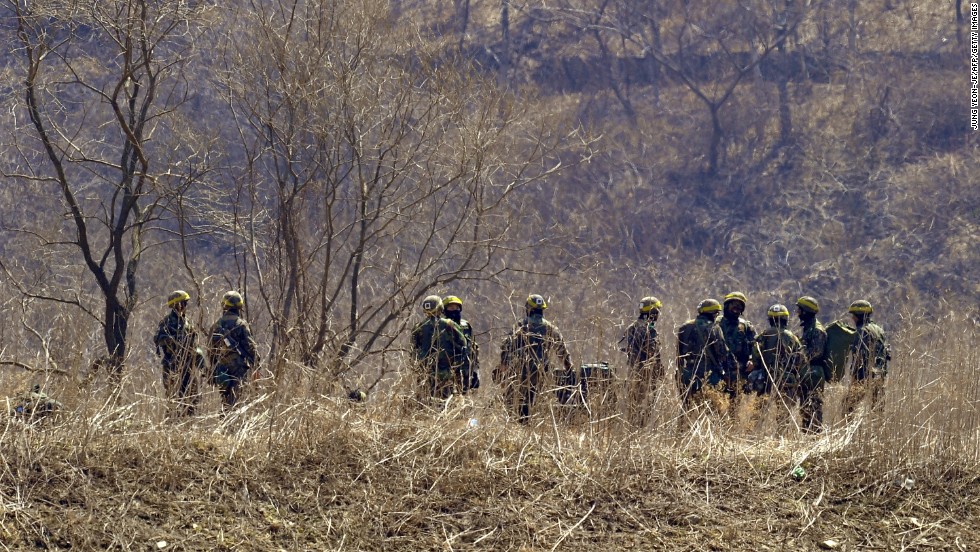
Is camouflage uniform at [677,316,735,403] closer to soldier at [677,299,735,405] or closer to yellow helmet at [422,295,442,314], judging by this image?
soldier at [677,299,735,405]

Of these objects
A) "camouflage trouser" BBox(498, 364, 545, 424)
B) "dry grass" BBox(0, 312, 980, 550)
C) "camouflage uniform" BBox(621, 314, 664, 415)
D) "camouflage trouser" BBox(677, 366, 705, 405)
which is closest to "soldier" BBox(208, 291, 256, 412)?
"dry grass" BBox(0, 312, 980, 550)

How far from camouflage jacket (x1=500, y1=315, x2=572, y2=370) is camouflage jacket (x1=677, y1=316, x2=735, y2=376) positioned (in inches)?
42.7

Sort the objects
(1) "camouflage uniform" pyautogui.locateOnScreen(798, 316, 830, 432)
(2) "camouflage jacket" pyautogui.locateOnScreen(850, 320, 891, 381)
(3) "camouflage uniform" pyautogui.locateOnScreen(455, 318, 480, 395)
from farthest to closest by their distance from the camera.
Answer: (1) "camouflage uniform" pyautogui.locateOnScreen(798, 316, 830, 432)
(2) "camouflage jacket" pyautogui.locateOnScreen(850, 320, 891, 381)
(3) "camouflage uniform" pyautogui.locateOnScreen(455, 318, 480, 395)

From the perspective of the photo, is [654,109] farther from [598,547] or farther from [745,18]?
[598,547]

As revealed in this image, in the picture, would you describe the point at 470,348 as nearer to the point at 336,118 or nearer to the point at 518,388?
the point at 518,388

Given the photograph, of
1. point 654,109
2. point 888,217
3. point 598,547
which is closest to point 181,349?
point 598,547

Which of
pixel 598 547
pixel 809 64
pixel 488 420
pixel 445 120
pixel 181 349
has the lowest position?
pixel 598 547

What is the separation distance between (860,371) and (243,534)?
5221 millimetres

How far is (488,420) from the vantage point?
24.7ft

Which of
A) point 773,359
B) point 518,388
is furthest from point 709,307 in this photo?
point 518,388

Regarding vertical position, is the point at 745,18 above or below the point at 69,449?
above

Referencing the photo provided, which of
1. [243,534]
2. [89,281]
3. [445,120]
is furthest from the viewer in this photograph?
[89,281]

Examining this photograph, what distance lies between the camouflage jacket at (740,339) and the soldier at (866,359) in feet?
2.89

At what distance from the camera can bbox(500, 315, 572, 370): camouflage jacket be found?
7930mm
